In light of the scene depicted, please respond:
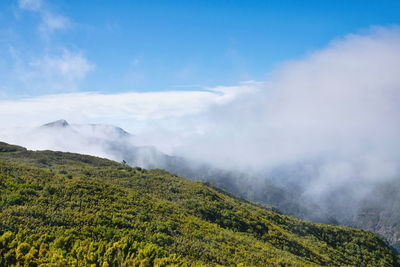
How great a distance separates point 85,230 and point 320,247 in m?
36.8

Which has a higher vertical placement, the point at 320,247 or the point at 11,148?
the point at 11,148

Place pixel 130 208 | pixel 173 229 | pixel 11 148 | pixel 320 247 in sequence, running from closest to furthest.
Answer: pixel 173 229
pixel 130 208
pixel 320 247
pixel 11 148

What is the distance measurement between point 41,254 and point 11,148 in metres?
78.8

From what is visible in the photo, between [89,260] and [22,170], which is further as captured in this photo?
[22,170]

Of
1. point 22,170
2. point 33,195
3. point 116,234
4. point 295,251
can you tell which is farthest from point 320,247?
point 22,170

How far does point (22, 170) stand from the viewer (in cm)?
2970

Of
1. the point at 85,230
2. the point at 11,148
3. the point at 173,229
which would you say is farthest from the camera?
the point at 11,148

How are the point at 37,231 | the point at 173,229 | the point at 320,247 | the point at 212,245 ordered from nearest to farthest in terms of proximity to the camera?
the point at 37,231, the point at 212,245, the point at 173,229, the point at 320,247

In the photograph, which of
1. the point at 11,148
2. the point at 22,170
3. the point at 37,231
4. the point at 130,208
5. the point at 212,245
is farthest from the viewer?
the point at 11,148

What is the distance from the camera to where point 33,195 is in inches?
837

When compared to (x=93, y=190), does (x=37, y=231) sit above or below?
below

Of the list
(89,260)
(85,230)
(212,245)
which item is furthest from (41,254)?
(212,245)

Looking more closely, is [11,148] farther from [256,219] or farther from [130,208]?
[256,219]

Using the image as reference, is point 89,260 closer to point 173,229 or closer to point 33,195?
point 173,229
